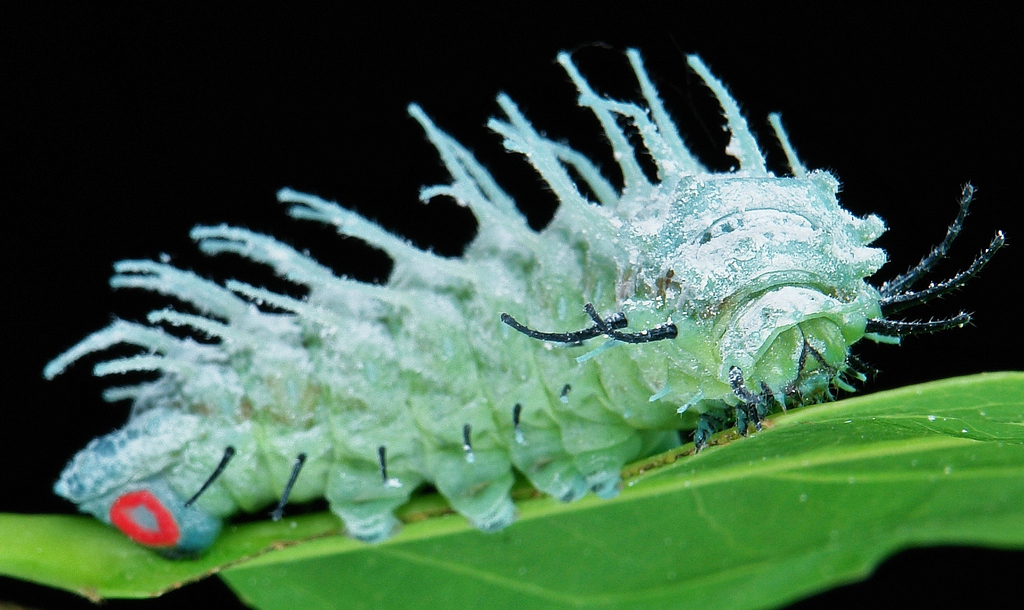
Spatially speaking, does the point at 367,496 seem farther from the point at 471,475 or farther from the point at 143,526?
the point at 143,526

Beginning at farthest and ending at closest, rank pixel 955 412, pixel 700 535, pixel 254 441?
1. pixel 254 441
2. pixel 700 535
3. pixel 955 412

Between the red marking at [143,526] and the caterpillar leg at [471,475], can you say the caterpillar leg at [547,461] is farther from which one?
the red marking at [143,526]

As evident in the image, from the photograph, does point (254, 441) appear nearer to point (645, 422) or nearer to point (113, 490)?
point (113, 490)

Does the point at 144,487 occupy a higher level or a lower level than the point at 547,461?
higher

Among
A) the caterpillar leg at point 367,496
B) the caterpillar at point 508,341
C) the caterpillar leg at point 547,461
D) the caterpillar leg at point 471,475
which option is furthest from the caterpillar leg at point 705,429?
the caterpillar leg at point 367,496

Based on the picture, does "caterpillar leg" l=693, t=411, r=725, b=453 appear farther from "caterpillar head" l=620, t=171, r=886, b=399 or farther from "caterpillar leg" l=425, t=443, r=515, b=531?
"caterpillar leg" l=425, t=443, r=515, b=531

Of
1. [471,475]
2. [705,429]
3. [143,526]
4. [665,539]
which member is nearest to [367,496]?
[471,475]

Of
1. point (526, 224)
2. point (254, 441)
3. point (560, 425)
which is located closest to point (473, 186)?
point (526, 224)

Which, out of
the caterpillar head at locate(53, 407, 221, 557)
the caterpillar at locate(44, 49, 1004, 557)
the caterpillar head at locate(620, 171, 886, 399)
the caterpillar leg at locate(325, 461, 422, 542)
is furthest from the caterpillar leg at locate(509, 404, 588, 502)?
the caterpillar head at locate(53, 407, 221, 557)
